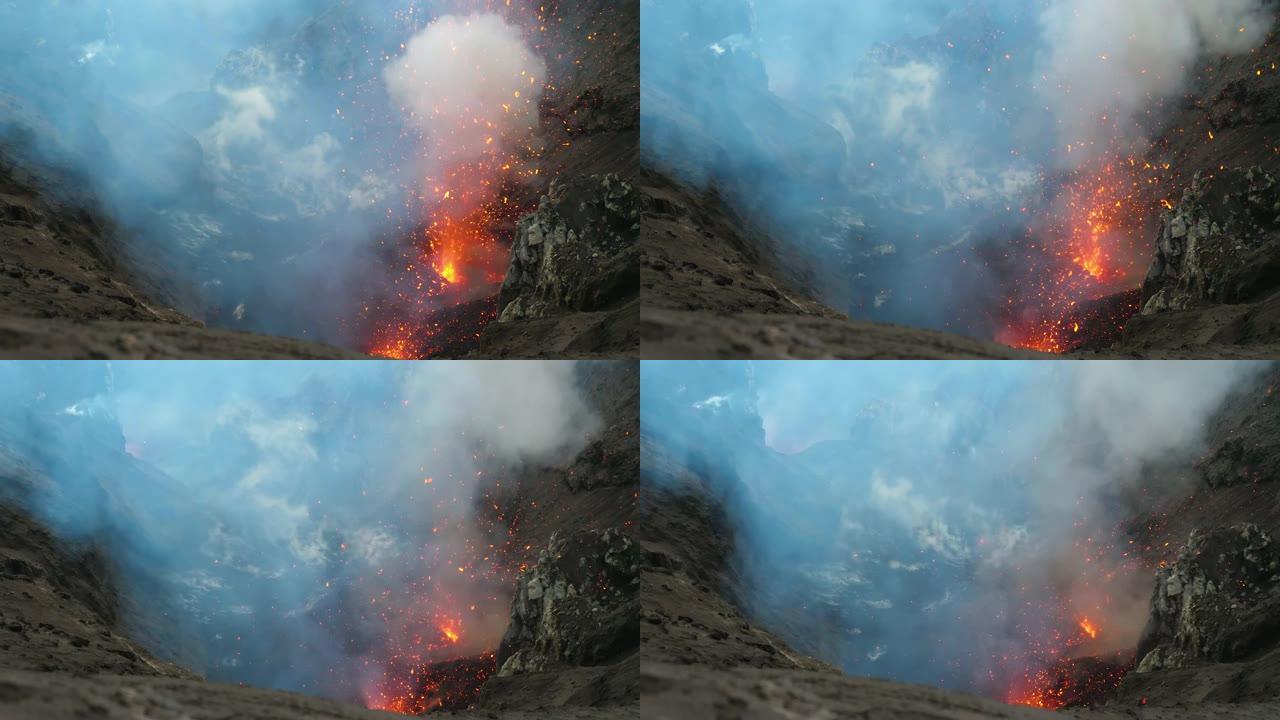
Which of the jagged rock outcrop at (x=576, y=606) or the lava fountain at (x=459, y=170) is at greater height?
the lava fountain at (x=459, y=170)

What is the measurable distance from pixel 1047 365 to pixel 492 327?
43.0ft

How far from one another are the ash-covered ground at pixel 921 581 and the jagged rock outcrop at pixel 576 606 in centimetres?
52

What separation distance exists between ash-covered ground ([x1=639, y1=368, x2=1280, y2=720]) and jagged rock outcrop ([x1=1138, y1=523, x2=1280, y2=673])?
34mm

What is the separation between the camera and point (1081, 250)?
3394 cm

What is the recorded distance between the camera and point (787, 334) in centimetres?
1639

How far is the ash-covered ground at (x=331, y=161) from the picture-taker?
26453 mm

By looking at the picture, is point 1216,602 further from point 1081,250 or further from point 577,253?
point 577,253

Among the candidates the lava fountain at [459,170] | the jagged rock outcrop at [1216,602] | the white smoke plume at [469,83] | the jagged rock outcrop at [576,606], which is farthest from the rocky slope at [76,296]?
the jagged rock outcrop at [1216,602]

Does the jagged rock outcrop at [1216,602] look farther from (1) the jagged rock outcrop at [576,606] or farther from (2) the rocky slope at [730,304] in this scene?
(1) the jagged rock outcrop at [576,606]

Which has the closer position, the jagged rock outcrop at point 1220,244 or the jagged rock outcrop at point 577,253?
the jagged rock outcrop at point 577,253

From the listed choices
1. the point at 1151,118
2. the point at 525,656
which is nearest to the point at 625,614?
the point at 525,656

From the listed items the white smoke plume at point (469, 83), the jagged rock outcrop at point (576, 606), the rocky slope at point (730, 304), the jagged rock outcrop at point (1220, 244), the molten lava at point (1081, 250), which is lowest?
the jagged rock outcrop at point (576, 606)

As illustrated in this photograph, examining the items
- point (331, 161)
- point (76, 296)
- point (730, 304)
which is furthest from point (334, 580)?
point (331, 161)

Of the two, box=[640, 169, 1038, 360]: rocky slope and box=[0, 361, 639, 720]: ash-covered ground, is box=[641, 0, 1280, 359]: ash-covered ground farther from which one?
box=[0, 361, 639, 720]: ash-covered ground
